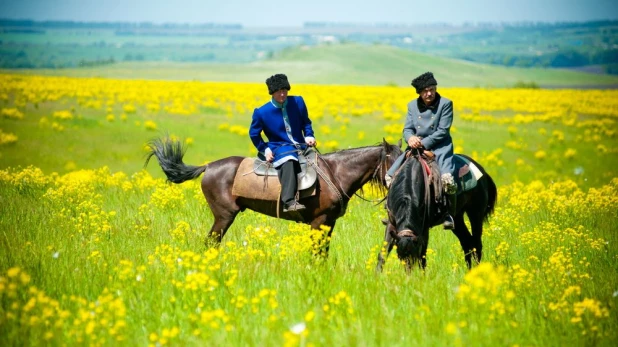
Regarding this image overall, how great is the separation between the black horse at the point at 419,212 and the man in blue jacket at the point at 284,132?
132 cm

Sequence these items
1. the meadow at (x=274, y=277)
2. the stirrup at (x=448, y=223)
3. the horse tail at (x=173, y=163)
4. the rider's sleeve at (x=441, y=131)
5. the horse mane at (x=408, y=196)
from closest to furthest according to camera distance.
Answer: the meadow at (x=274, y=277)
the horse mane at (x=408, y=196)
the stirrup at (x=448, y=223)
the rider's sleeve at (x=441, y=131)
the horse tail at (x=173, y=163)

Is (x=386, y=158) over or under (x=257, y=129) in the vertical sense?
under

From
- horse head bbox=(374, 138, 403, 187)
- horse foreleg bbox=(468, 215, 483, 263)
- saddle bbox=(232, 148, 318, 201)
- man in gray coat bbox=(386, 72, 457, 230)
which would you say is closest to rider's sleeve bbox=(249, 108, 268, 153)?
saddle bbox=(232, 148, 318, 201)

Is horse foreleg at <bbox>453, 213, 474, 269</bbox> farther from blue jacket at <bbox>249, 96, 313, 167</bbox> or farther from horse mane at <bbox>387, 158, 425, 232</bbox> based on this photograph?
blue jacket at <bbox>249, 96, 313, 167</bbox>

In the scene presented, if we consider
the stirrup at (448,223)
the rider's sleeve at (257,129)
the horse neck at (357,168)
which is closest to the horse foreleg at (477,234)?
the stirrup at (448,223)

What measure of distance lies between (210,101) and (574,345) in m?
37.3

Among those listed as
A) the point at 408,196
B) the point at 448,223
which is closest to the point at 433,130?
the point at 448,223

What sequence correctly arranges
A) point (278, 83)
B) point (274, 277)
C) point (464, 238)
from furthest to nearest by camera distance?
point (464, 238) → point (278, 83) → point (274, 277)

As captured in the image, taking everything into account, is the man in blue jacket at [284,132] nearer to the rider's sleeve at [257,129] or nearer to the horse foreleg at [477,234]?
the rider's sleeve at [257,129]

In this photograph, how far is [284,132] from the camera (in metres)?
8.38

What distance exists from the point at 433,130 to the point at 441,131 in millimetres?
194

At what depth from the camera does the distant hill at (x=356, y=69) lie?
390 ft

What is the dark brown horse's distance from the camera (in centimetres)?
810

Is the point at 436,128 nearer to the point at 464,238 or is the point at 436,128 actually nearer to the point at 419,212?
the point at 419,212
